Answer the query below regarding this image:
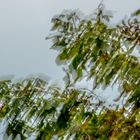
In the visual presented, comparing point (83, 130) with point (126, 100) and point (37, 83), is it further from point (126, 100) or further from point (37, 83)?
point (37, 83)

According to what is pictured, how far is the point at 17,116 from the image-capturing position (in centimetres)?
514

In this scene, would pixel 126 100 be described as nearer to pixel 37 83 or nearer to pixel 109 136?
pixel 109 136

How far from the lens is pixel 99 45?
192 inches

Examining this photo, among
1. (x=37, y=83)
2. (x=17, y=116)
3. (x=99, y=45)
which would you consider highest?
(x=99, y=45)

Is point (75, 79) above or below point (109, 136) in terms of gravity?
above

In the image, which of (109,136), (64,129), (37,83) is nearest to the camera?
(109,136)

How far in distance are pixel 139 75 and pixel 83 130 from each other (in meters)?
0.68

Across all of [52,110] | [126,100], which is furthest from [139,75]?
[52,110]

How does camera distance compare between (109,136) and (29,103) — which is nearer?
(109,136)

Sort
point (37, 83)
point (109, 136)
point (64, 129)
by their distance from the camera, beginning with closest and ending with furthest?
point (109, 136) → point (64, 129) → point (37, 83)

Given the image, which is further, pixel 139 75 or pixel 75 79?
pixel 75 79

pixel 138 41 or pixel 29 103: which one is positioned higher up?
pixel 138 41

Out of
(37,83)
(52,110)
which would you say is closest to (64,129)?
(52,110)

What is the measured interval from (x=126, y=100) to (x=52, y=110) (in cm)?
74
